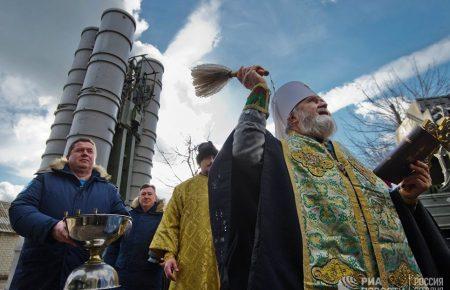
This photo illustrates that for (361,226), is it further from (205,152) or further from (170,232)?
(205,152)

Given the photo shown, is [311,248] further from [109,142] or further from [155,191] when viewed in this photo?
[109,142]

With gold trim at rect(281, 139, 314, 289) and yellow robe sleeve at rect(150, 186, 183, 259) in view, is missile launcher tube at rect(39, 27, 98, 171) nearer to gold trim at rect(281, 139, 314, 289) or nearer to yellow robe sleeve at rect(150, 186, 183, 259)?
yellow robe sleeve at rect(150, 186, 183, 259)

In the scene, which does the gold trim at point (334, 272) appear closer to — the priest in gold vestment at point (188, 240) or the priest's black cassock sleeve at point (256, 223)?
the priest's black cassock sleeve at point (256, 223)

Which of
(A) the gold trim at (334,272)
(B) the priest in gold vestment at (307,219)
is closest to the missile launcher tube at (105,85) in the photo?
(B) the priest in gold vestment at (307,219)

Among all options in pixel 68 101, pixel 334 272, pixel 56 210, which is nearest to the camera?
pixel 334 272

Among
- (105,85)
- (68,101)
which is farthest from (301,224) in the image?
(68,101)

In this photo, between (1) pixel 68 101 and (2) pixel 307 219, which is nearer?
(2) pixel 307 219

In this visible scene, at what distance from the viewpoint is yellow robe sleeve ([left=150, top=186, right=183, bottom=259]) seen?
2.58m

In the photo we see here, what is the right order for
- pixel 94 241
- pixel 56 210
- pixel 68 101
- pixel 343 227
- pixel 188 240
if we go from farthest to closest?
pixel 68 101 < pixel 188 240 < pixel 56 210 < pixel 94 241 < pixel 343 227

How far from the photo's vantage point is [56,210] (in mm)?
2303

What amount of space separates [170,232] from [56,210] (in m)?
0.92

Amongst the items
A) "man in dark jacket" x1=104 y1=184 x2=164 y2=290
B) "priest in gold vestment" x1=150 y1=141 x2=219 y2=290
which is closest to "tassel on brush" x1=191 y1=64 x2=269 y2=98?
"priest in gold vestment" x1=150 y1=141 x2=219 y2=290

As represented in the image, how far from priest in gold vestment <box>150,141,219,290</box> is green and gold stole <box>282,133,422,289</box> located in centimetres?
128

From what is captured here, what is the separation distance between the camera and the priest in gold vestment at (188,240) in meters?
2.38
